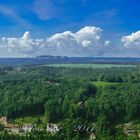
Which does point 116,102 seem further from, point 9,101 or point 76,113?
point 9,101

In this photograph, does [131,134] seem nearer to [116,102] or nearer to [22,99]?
[116,102]

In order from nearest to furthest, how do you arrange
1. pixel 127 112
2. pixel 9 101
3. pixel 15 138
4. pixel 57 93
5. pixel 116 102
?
pixel 15 138, pixel 127 112, pixel 116 102, pixel 9 101, pixel 57 93

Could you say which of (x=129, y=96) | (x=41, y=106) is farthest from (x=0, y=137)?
(x=129, y=96)

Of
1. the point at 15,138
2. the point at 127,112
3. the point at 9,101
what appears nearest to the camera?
the point at 15,138

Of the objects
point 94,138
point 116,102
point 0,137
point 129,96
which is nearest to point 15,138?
point 0,137

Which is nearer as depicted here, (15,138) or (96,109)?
(15,138)

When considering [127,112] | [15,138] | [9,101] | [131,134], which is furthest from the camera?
[9,101]

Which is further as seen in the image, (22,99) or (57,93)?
(57,93)

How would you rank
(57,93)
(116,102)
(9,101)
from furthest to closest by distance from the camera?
(57,93) → (9,101) → (116,102)
